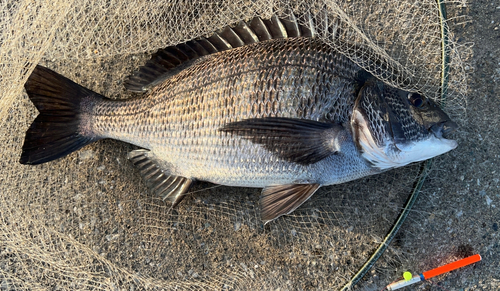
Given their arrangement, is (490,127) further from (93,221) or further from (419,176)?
(93,221)

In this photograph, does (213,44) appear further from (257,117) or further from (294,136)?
(294,136)

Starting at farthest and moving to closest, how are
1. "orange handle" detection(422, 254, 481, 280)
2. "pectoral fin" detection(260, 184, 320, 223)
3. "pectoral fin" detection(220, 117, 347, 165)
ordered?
"orange handle" detection(422, 254, 481, 280) → "pectoral fin" detection(260, 184, 320, 223) → "pectoral fin" detection(220, 117, 347, 165)

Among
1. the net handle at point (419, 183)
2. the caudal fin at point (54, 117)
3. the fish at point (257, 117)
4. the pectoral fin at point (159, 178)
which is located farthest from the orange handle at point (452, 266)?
the caudal fin at point (54, 117)

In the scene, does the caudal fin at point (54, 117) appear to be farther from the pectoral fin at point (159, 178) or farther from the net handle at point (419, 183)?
the net handle at point (419, 183)

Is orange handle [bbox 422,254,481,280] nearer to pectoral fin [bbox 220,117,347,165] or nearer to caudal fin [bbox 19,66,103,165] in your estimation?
pectoral fin [bbox 220,117,347,165]

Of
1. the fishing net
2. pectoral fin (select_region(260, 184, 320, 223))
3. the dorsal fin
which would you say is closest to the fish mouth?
the fishing net

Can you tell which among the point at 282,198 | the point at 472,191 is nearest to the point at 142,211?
the point at 282,198
